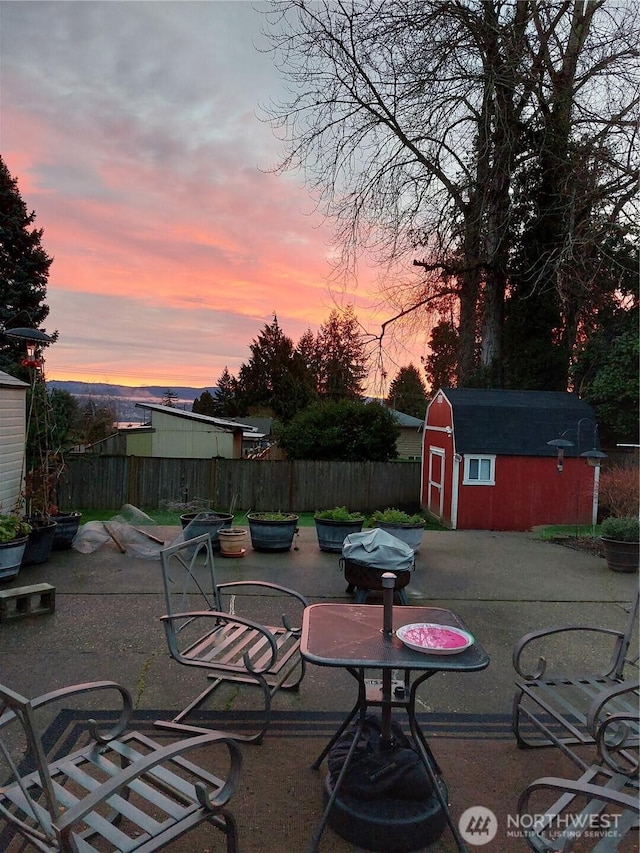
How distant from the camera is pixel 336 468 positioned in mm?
16375

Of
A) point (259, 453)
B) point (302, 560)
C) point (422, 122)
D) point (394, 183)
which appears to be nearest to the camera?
point (302, 560)

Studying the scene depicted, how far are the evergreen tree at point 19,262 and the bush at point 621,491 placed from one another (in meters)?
20.5

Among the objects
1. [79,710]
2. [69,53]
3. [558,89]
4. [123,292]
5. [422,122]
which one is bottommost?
[79,710]

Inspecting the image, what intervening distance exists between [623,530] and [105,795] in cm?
756

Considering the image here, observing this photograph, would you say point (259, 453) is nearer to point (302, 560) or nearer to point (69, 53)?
point (302, 560)

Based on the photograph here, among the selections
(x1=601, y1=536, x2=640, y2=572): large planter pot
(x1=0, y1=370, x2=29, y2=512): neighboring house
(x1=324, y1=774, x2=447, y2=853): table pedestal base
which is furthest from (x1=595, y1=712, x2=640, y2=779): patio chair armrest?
(x1=0, y1=370, x2=29, y2=512): neighboring house

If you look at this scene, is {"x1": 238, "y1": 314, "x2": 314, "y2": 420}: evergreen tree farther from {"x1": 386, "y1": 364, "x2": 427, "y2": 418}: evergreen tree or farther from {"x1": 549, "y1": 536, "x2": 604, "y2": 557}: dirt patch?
{"x1": 549, "y1": 536, "x2": 604, "y2": 557}: dirt patch

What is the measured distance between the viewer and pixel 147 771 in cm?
189

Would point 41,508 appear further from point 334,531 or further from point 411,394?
point 411,394

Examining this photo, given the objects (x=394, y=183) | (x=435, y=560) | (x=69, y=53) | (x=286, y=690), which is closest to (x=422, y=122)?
(x=394, y=183)

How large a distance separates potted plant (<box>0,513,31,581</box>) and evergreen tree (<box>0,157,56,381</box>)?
17.5m

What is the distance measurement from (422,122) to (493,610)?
1346 centimetres

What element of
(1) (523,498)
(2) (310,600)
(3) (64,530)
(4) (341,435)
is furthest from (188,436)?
(2) (310,600)

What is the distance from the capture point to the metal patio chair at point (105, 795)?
1659 millimetres
